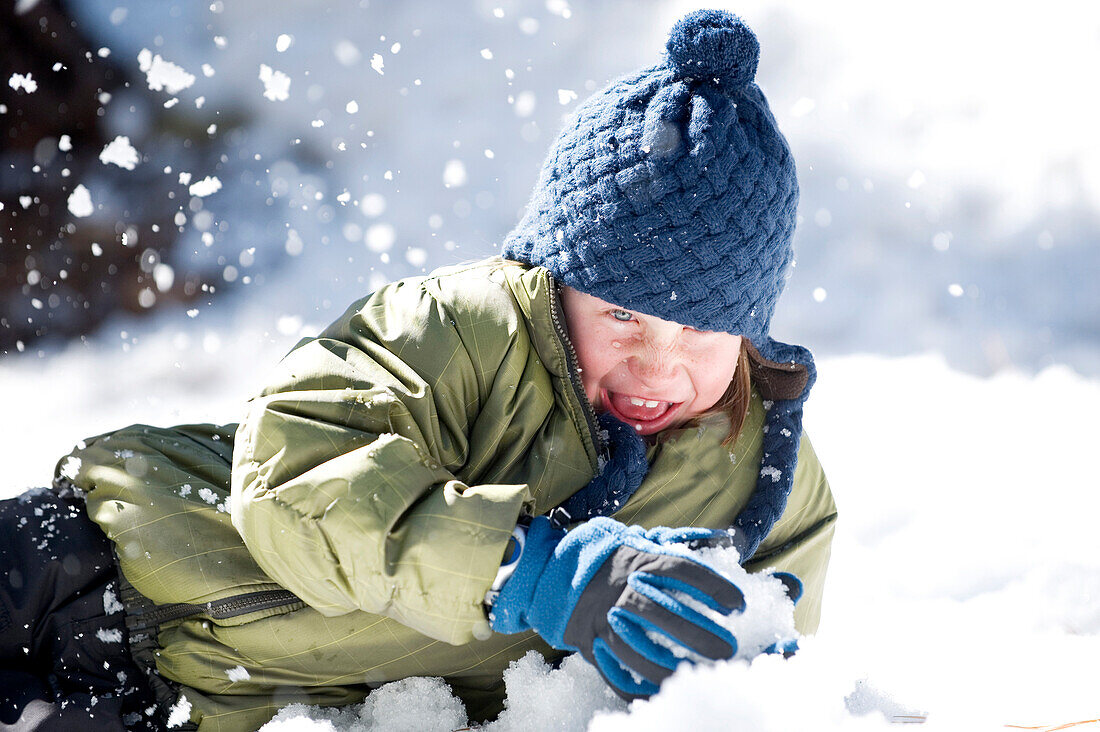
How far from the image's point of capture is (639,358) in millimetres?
1371

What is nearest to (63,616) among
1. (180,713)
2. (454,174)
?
(180,713)

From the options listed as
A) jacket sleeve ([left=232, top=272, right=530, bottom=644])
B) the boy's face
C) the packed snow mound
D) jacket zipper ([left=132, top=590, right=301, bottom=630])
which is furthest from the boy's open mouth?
jacket zipper ([left=132, top=590, right=301, bottom=630])

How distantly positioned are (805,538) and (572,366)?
531 mm

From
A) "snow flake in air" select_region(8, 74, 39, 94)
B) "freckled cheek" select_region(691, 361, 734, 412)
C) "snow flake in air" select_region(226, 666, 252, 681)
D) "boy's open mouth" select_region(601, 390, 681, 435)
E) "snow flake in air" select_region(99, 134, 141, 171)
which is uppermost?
"snow flake in air" select_region(8, 74, 39, 94)

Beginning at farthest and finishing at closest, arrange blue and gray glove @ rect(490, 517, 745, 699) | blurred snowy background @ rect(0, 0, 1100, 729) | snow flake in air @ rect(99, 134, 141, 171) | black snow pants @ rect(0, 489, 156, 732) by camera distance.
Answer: snow flake in air @ rect(99, 134, 141, 171) → blurred snowy background @ rect(0, 0, 1100, 729) → black snow pants @ rect(0, 489, 156, 732) → blue and gray glove @ rect(490, 517, 745, 699)

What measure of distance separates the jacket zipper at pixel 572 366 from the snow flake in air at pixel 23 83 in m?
1.94

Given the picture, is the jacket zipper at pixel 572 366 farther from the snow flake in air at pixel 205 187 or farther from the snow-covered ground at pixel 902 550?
the snow flake in air at pixel 205 187

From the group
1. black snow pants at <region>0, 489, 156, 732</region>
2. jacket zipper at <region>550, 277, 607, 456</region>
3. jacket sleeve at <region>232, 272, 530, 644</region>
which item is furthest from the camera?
jacket zipper at <region>550, 277, 607, 456</region>

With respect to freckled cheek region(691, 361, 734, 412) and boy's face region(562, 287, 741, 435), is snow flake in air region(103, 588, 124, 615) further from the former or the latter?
freckled cheek region(691, 361, 734, 412)

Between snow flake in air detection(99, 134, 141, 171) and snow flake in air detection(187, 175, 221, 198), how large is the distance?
0.54 feet

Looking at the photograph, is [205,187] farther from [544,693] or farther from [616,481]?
[544,693]

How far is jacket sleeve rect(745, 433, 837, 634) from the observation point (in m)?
1.57

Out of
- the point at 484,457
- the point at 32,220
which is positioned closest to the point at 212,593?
the point at 484,457

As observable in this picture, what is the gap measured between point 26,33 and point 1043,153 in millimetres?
3198
